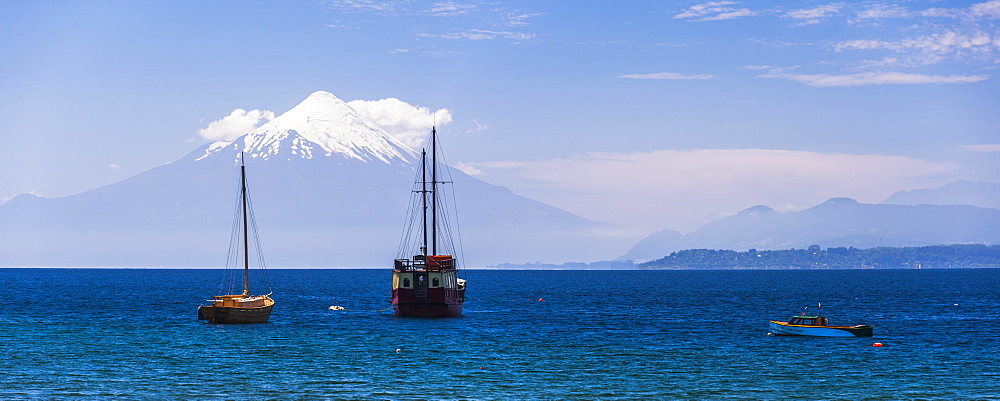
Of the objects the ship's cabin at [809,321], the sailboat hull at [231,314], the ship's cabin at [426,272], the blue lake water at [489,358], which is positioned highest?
the ship's cabin at [426,272]

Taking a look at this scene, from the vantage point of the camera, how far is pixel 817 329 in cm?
9338

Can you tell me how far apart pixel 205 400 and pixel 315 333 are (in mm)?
40570

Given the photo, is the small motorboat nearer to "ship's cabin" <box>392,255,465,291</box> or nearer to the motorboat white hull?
the motorboat white hull

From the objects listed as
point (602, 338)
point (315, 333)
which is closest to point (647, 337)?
point (602, 338)

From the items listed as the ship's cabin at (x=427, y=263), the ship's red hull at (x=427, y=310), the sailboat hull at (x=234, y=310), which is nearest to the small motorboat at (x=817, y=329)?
the ship's cabin at (x=427, y=263)

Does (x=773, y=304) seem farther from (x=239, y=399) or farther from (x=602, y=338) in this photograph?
(x=239, y=399)

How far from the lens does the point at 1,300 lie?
169 m

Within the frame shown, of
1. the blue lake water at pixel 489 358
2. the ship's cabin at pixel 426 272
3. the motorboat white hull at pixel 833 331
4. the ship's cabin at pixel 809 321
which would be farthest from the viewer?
the ship's cabin at pixel 426 272

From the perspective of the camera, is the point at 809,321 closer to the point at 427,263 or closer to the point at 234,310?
the point at 427,263

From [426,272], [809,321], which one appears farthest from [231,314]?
[809,321]

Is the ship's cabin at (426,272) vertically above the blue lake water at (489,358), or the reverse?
the ship's cabin at (426,272)

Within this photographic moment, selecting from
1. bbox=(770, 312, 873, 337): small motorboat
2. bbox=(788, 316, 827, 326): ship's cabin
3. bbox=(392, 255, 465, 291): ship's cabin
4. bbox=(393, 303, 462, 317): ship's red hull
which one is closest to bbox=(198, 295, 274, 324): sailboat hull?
bbox=(392, 255, 465, 291): ship's cabin

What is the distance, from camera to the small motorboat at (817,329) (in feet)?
305

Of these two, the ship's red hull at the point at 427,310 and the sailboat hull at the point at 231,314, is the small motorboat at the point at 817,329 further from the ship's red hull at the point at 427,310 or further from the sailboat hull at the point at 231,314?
the sailboat hull at the point at 231,314
